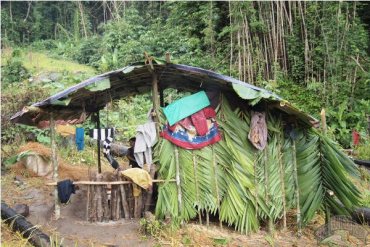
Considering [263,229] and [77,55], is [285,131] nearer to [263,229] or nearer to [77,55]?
[263,229]

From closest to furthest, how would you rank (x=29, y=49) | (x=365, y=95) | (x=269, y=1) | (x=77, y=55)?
(x=269, y=1)
(x=365, y=95)
(x=77, y=55)
(x=29, y=49)

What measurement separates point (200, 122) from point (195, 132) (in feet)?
0.62

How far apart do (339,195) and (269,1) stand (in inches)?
316

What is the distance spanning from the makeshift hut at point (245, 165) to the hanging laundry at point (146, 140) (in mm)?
109

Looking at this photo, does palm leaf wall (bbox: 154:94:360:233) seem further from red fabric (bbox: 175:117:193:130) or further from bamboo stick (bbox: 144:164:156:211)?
red fabric (bbox: 175:117:193:130)

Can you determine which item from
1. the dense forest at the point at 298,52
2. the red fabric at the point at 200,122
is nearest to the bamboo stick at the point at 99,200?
the red fabric at the point at 200,122

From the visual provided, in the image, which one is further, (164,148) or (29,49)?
(29,49)

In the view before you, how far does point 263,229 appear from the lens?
22.9 feet

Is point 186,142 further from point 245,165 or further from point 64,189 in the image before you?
point 64,189

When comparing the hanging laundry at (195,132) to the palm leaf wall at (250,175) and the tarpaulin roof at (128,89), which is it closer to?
the palm leaf wall at (250,175)

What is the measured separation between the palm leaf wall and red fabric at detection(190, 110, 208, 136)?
→ 0.27 m

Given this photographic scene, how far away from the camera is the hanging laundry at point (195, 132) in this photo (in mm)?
6613

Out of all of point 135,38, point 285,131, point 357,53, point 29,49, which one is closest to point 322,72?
point 357,53

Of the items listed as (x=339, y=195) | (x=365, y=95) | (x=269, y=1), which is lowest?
(x=339, y=195)
